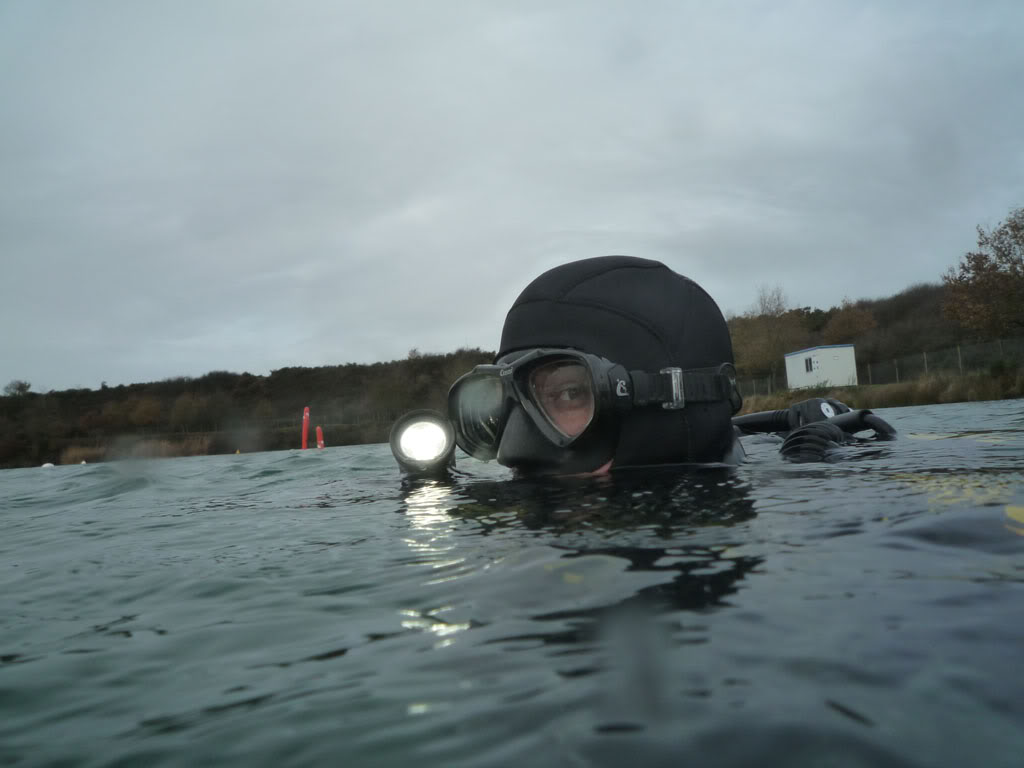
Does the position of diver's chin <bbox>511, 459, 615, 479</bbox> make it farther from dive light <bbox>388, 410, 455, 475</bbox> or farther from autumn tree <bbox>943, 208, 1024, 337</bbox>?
autumn tree <bbox>943, 208, 1024, 337</bbox>

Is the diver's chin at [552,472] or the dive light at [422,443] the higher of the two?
the dive light at [422,443]

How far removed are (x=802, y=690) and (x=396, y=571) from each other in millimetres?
1042

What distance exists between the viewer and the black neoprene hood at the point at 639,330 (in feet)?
11.2

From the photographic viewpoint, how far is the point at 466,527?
222cm

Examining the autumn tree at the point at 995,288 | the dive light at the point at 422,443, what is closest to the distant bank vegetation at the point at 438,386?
the autumn tree at the point at 995,288

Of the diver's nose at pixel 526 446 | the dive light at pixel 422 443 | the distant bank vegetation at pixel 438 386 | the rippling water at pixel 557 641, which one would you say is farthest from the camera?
the distant bank vegetation at pixel 438 386

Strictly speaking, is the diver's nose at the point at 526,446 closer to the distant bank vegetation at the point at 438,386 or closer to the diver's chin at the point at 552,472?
the diver's chin at the point at 552,472

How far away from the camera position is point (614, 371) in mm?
3115

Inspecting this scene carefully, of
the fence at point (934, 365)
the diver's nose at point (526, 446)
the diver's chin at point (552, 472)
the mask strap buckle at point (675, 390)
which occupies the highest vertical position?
the fence at point (934, 365)

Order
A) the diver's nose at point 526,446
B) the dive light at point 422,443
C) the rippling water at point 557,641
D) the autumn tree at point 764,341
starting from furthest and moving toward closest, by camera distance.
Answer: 1. the autumn tree at point 764,341
2. the dive light at point 422,443
3. the diver's nose at point 526,446
4. the rippling water at point 557,641

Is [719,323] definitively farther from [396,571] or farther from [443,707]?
[443,707]

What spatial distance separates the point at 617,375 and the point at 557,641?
7.00ft

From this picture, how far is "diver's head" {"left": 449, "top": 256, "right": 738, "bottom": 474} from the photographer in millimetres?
3299

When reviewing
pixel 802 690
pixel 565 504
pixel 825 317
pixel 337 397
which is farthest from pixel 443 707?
pixel 825 317
